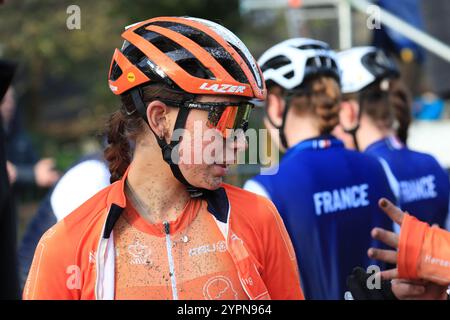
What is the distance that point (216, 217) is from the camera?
8.84 ft

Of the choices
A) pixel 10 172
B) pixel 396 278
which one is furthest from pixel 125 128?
pixel 10 172

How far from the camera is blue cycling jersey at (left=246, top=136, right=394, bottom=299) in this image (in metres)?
3.95

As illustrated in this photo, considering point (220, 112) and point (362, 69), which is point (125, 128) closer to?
point (220, 112)

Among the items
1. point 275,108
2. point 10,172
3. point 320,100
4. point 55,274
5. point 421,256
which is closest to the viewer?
point 55,274

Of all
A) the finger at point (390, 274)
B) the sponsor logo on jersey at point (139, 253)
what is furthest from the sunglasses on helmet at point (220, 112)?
the finger at point (390, 274)

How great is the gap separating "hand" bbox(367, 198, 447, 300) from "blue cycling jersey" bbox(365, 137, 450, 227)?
181cm

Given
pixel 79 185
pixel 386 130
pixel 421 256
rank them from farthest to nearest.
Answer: pixel 386 130
pixel 79 185
pixel 421 256

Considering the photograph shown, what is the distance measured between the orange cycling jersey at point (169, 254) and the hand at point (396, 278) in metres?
0.36

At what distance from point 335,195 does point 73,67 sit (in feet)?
69.2

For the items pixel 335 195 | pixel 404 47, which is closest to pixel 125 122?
pixel 335 195

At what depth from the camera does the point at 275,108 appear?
4.38 metres

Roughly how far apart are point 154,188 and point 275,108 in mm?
1759

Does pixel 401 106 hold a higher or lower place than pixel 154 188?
higher
